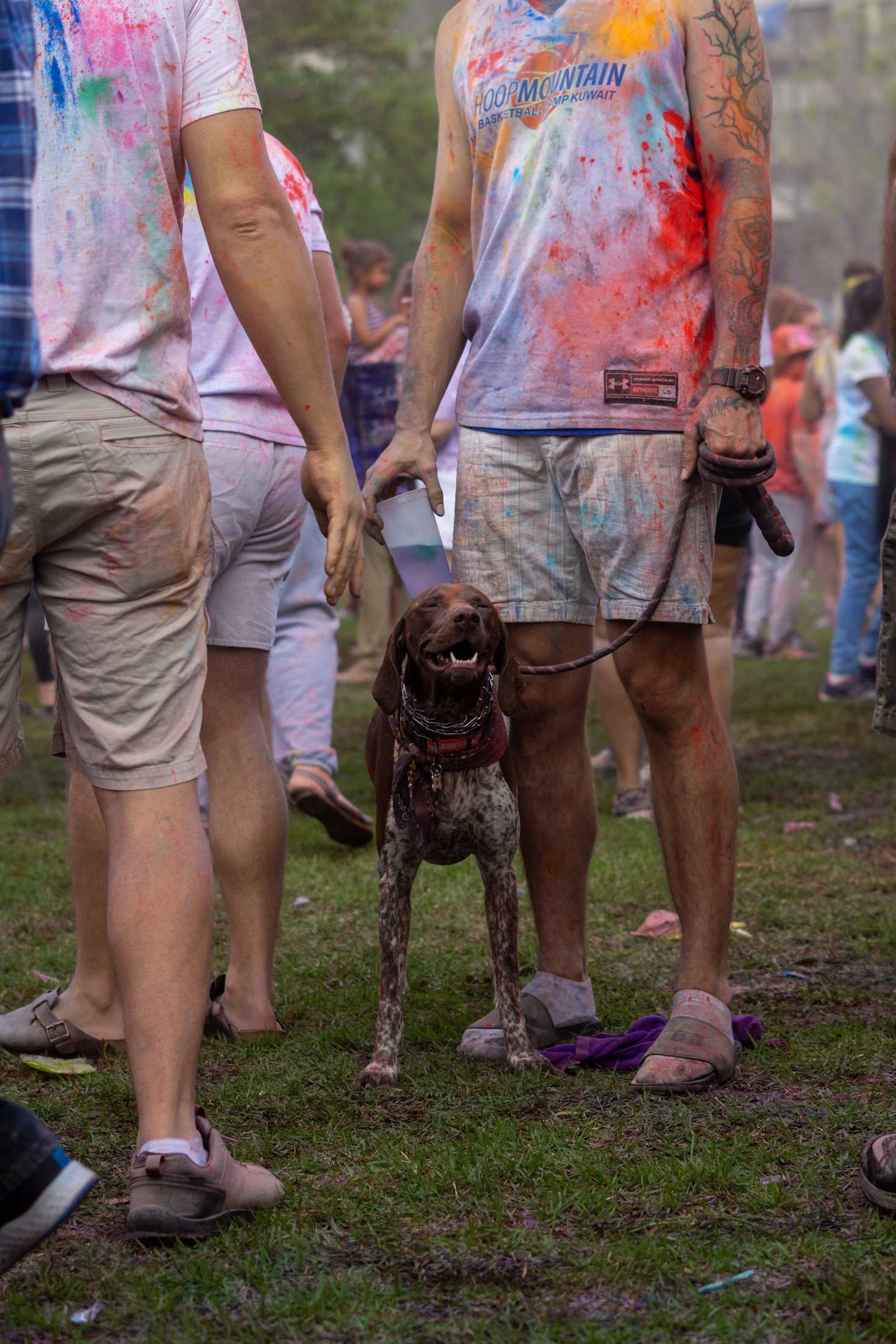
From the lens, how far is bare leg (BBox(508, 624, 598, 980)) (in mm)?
3734

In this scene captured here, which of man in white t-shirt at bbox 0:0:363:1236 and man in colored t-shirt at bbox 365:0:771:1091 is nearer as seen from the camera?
man in white t-shirt at bbox 0:0:363:1236

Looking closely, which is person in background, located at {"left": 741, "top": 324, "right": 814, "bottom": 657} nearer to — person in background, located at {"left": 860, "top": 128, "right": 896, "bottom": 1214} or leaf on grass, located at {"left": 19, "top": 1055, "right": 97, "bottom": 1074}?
leaf on grass, located at {"left": 19, "top": 1055, "right": 97, "bottom": 1074}

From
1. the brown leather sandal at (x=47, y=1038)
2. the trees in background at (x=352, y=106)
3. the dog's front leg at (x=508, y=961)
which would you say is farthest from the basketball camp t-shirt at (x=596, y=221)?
the trees in background at (x=352, y=106)

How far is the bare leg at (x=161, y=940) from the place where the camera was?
261 centimetres

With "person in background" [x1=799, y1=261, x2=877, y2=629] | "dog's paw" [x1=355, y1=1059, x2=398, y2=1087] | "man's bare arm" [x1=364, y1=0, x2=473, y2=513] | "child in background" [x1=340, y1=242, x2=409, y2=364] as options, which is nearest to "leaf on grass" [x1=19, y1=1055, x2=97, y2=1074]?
"dog's paw" [x1=355, y1=1059, x2=398, y2=1087]

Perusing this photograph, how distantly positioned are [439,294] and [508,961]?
1.63 meters

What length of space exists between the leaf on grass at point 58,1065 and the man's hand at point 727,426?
76.6 inches

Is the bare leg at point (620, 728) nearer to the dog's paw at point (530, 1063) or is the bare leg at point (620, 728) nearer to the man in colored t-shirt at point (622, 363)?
the man in colored t-shirt at point (622, 363)

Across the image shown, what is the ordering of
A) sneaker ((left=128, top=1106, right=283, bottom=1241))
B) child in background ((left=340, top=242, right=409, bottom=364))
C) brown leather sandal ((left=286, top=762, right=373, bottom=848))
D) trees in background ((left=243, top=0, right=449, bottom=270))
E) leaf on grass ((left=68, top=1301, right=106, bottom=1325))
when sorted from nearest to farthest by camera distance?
1. leaf on grass ((left=68, top=1301, right=106, bottom=1325))
2. sneaker ((left=128, top=1106, right=283, bottom=1241))
3. brown leather sandal ((left=286, top=762, right=373, bottom=848))
4. child in background ((left=340, top=242, right=409, bottom=364))
5. trees in background ((left=243, top=0, right=449, bottom=270))

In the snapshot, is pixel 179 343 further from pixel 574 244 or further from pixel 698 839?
pixel 698 839

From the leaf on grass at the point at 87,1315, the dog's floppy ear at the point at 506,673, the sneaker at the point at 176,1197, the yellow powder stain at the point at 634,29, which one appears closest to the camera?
the leaf on grass at the point at 87,1315

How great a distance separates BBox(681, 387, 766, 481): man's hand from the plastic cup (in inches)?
24.9

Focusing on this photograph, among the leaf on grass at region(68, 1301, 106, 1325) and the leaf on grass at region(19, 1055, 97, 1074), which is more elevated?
the leaf on grass at region(68, 1301, 106, 1325)

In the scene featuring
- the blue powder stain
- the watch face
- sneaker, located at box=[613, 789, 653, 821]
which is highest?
the blue powder stain
